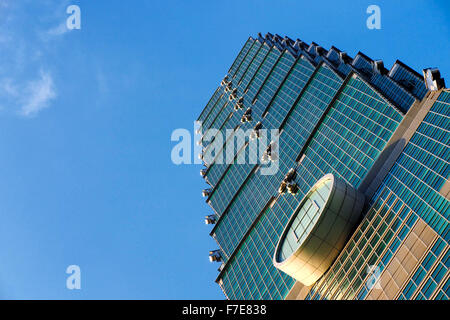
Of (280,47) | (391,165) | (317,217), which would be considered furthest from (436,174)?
(280,47)

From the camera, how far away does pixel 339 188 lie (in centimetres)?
4631

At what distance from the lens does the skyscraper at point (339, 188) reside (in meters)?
38.1

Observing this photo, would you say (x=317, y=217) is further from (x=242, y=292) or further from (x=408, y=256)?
(x=242, y=292)

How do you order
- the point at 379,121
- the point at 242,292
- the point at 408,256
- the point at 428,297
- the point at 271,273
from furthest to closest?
1. the point at 242,292
2. the point at 271,273
3. the point at 379,121
4. the point at 408,256
5. the point at 428,297

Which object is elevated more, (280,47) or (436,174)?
(280,47)

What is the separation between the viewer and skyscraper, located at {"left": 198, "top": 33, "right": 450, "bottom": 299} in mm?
38125

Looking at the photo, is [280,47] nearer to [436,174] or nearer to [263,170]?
[263,170]

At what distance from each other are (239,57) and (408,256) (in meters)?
117

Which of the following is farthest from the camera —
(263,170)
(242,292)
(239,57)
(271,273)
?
(239,57)

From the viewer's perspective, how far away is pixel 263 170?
82.6 meters

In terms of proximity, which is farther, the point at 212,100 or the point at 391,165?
the point at 212,100
